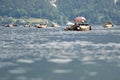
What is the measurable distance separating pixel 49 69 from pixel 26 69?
3482 millimetres

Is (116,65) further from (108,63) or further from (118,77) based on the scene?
(118,77)

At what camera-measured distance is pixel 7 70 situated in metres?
57.9

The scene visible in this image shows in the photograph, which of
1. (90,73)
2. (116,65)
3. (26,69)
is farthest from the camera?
(116,65)

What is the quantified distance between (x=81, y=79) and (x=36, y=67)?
1297 cm

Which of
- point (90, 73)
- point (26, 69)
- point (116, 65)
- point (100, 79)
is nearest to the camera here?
point (100, 79)

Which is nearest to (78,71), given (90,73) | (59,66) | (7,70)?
(90,73)

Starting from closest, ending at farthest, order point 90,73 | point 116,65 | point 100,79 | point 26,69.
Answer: point 100,79, point 90,73, point 26,69, point 116,65

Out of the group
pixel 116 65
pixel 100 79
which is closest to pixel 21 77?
pixel 100 79

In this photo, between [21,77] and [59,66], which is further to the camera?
[59,66]

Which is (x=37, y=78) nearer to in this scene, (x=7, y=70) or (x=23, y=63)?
(x=7, y=70)

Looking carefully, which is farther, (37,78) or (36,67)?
(36,67)

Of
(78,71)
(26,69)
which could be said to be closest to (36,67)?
(26,69)

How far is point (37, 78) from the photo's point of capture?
51.2 metres

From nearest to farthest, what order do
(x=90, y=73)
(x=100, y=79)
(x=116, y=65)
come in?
(x=100, y=79) → (x=90, y=73) → (x=116, y=65)
